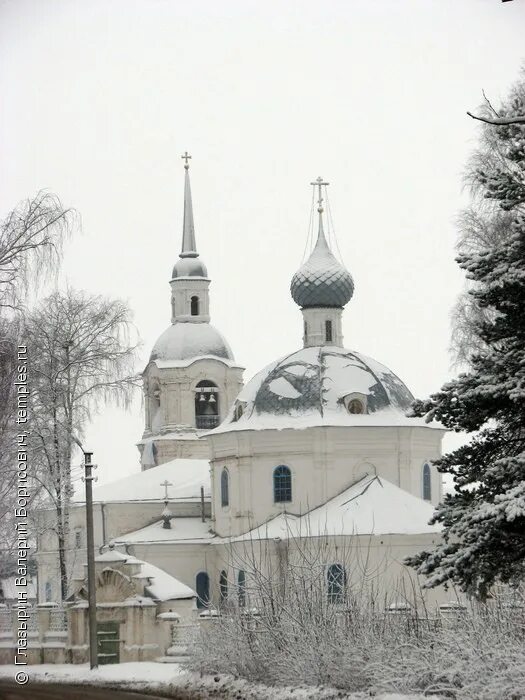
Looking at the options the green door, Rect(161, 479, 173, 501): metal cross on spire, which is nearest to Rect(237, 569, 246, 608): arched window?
the green door

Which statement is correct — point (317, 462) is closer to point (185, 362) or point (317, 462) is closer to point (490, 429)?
point (185, 362)

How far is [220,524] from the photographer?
4662 centimetres

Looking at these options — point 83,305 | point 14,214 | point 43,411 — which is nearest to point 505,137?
point 14,214

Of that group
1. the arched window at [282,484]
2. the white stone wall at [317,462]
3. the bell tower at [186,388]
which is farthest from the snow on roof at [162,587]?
the bell tower at [186,388]

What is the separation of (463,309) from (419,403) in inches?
523

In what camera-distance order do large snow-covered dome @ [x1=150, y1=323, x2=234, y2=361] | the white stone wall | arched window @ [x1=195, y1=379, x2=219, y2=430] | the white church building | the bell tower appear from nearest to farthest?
the white church building
the white stone wall
the bell tower
arched window @ [x1=195, y1=379, x2=219, y2=430]
large snow-covered dome @ [x1=150, y1=323, x2=234, y2=361]

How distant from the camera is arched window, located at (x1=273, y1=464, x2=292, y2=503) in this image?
45.0 metres

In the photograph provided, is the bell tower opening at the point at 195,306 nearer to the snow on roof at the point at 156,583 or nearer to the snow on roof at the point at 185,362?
the snow on roof at the point at 185,362

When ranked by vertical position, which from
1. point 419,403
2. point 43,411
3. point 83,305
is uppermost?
point 83,305

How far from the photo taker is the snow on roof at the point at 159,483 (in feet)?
164

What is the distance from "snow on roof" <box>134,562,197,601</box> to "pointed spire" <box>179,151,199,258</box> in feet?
95.2

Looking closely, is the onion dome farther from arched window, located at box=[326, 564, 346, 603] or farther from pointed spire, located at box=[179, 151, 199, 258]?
pointed spire, located at box=[179, 151, 199, 258]

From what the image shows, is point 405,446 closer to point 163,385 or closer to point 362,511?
point 362,511

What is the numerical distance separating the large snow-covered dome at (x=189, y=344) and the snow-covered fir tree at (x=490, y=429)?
42373mm
